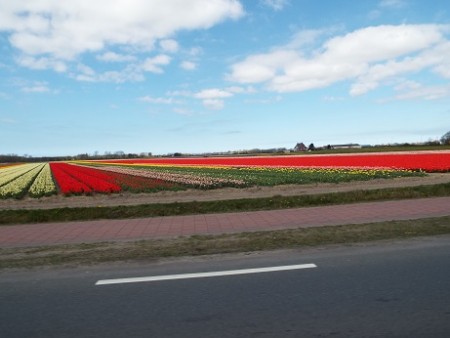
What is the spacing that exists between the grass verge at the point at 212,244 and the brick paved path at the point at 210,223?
0.79m

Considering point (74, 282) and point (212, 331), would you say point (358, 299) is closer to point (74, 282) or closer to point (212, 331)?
point (212, 331)

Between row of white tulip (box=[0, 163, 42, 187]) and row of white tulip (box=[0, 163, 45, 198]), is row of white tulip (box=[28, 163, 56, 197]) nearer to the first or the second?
row of white tulip (box=[0, 163, 45, 198])

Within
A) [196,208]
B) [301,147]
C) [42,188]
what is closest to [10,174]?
[42,188]

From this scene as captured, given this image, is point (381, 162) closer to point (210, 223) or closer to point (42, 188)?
point (42, 188)

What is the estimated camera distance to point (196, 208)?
12836 millimetres

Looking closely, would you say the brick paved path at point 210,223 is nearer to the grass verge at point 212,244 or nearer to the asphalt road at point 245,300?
the grass verge at point 212,244

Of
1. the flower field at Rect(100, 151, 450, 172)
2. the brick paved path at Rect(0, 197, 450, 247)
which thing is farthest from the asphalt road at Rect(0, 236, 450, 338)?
the flower field at Rect(100, 151, 450, 172)

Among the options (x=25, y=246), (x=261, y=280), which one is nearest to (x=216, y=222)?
(x=25, y=246)

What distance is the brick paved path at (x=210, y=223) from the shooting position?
927cm

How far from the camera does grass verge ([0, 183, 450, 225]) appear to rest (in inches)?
480

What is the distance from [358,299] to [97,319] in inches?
112

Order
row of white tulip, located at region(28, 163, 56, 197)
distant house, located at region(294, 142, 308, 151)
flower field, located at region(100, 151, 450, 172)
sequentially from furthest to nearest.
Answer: distant house, located at region(294, 142, 308, 151) → flower field, located at region(100, 151, 450, 172) → row of white tulip, located at region(28, 163, 56, 197)

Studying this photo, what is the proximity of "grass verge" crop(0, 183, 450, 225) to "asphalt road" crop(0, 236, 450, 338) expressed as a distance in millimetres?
5900

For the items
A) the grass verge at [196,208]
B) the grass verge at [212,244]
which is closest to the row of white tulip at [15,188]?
the grass verge at [196,208]
